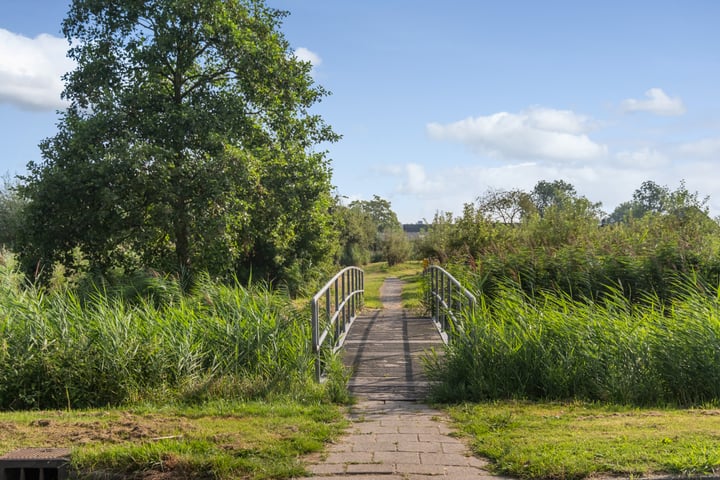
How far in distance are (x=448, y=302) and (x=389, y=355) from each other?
206cm

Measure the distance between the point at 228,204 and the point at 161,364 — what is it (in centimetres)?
875

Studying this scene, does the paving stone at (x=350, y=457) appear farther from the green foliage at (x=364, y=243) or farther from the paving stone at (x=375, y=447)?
the green foliage at (x=364, y=243)

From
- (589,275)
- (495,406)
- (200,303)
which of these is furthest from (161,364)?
(589,275)

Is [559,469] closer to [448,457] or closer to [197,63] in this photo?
[448,457]

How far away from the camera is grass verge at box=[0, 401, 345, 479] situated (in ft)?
A: 15.9

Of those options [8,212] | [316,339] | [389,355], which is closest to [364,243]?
[8,212]

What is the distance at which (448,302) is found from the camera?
→ 11.1 metres

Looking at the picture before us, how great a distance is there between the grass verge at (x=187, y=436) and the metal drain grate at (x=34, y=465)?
118 mm

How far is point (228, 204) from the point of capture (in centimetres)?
1585

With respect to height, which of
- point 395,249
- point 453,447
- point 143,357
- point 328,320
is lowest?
point 453,447

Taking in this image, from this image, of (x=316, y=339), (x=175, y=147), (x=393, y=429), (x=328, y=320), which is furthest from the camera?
(x=175, y=147)

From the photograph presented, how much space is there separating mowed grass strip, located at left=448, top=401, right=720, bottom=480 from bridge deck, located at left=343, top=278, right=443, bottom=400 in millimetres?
1016

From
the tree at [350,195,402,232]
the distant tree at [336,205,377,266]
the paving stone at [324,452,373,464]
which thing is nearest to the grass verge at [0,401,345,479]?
the paving stone at [324,452,373,464]

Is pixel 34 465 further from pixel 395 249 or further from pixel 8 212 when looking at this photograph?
pixel 395 249
